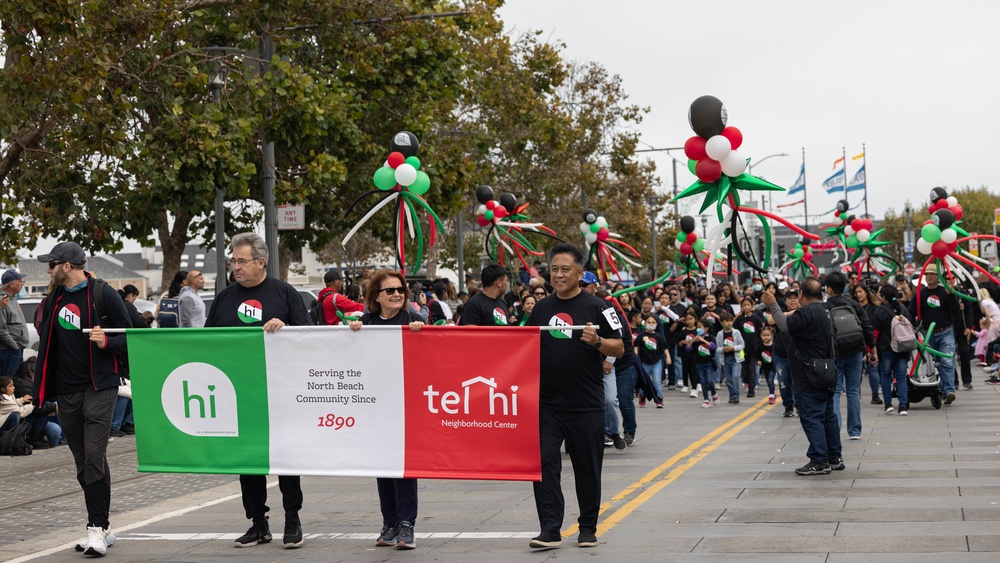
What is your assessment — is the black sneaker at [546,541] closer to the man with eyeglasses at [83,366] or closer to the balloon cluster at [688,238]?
the man with eyeglasses at [83,366]

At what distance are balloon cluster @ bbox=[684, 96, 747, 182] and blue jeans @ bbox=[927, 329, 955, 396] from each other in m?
7.64

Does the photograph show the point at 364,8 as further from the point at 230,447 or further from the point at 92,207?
the point at 230,447

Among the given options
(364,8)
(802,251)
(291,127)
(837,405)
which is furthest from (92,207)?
(802,251)

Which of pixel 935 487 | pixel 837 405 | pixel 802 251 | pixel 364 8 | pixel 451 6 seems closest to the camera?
pixel 935 487

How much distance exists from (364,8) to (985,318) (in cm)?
1306

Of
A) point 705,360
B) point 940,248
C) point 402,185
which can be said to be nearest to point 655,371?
point 705,360

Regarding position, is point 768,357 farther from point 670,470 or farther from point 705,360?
point 670,470

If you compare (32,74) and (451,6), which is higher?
(451,6)

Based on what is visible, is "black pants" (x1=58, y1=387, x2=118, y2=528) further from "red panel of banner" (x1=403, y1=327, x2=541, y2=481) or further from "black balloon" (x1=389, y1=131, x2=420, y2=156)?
"black balloon" (x1=389, y1=131, x2=420, y2=156)

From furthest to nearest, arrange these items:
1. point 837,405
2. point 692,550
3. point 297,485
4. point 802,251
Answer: point 802,251
point 837,405
point 297,485
point 692,550

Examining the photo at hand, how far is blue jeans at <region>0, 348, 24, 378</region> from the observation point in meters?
16.2

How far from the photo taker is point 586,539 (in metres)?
7.97

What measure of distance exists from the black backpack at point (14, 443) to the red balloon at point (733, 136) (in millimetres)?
8926

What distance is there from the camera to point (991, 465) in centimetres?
1157
